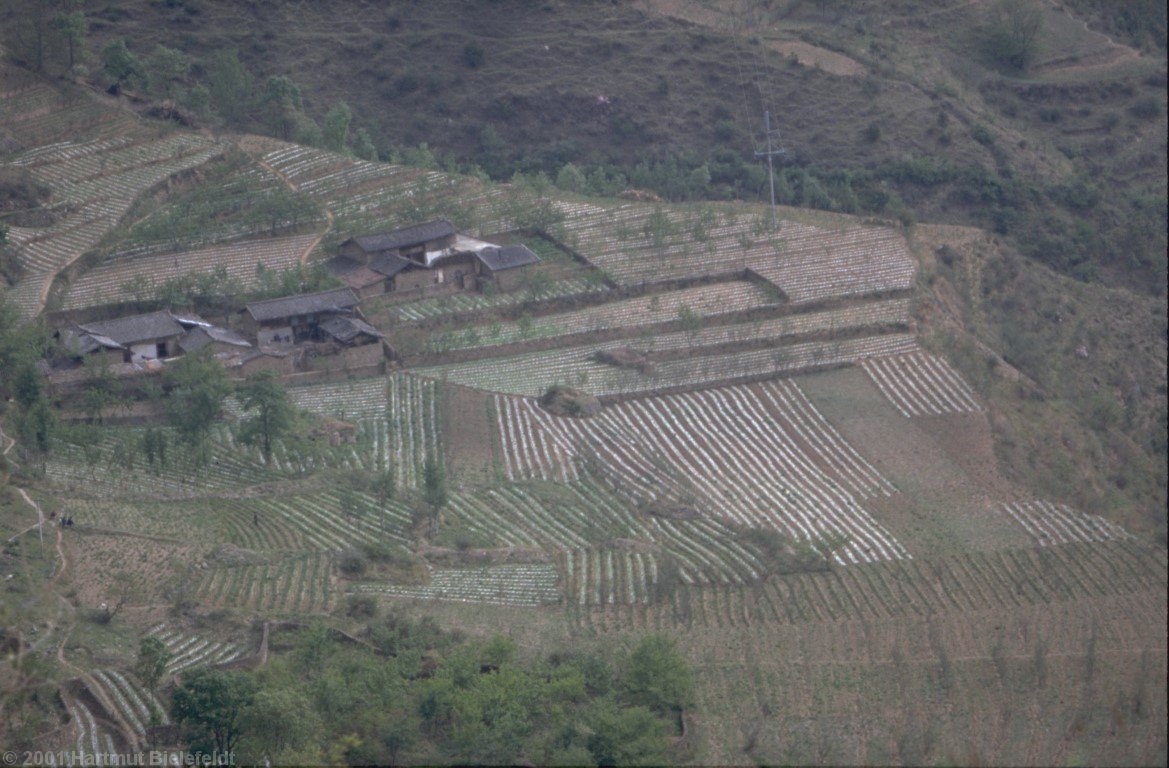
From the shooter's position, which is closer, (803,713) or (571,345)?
(803,713)

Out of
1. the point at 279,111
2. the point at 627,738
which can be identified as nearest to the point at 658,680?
the point at 627,738

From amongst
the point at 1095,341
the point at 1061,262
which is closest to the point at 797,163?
the point at 1061,262

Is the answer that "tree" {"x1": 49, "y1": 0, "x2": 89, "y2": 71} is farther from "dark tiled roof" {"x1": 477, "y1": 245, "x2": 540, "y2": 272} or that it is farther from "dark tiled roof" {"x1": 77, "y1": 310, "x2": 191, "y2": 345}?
"dark tiled roof" {"x1": 477, "y1": 245, "x2": 540, "y2": 272}

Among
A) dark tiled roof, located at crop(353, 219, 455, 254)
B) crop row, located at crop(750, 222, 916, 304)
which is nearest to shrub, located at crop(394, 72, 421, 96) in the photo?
dark tiled roof, located at crop(353, 219, 455, 254)

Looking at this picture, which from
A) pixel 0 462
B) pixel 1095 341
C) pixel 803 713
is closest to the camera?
pixel 803 713

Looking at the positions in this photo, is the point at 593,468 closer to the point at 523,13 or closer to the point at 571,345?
the point at 571,345

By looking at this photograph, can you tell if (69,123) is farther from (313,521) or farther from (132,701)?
(132,701)

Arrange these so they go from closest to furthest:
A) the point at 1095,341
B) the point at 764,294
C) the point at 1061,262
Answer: the point at 1095,341 → the point at 764,294 → the point at 1061,262

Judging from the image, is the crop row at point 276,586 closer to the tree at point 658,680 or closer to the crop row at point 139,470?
the crop row at point 139,470
